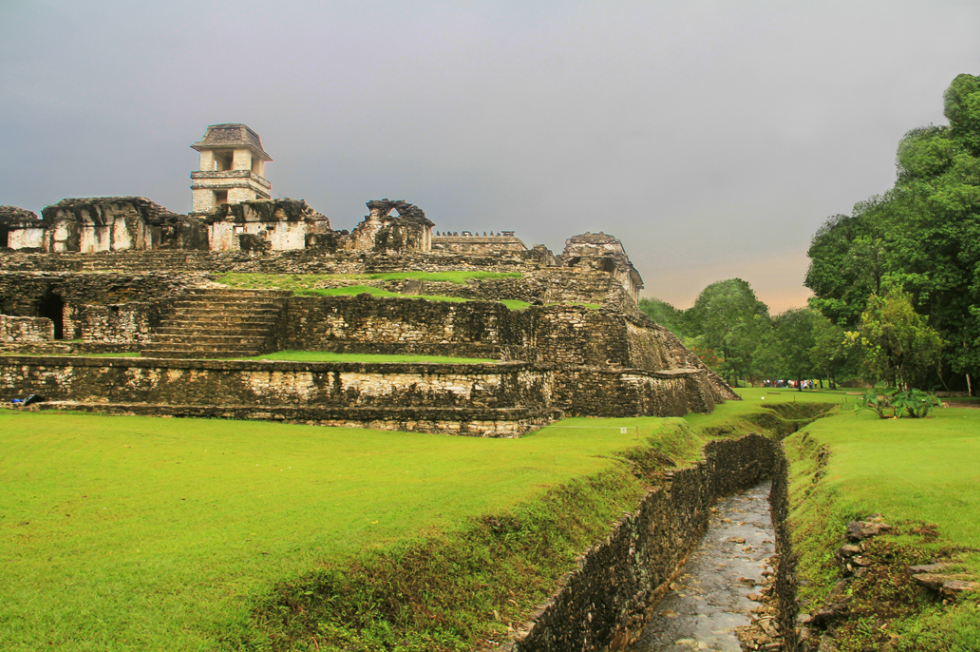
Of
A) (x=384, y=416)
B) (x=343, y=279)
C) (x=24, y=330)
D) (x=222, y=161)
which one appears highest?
(x=222, y=161)

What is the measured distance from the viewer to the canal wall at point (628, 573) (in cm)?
558

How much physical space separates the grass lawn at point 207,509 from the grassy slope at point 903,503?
234 cm

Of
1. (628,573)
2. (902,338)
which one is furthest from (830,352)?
(628,573)

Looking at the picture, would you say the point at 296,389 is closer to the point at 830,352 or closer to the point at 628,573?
the point at 628,573

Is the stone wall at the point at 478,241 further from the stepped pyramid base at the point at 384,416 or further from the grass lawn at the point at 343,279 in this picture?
the stepped pyramid base at the point at 384,416

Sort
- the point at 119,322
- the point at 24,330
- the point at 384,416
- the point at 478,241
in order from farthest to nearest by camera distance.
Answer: the point at 478,241, the point at 119,322, the point at 24,330, the point at 384,416

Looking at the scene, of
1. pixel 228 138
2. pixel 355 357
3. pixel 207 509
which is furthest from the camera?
pixel 228 138

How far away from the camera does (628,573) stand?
Answer: 7.97 m

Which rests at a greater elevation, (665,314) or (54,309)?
(665,314)

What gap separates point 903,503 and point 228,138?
123 feet

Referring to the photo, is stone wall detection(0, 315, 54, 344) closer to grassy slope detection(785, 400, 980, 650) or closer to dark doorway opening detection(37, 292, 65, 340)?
dark doorway opening detection(37, 292, 65, 340)

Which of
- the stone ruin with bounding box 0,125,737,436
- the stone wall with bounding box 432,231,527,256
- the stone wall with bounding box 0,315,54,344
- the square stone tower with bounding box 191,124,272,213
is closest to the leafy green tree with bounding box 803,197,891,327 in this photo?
the stone ruin with bounding box 0,125,737,436

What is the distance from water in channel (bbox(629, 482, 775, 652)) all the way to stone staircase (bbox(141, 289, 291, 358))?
30.2ft

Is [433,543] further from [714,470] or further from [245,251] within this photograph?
[245,251]
